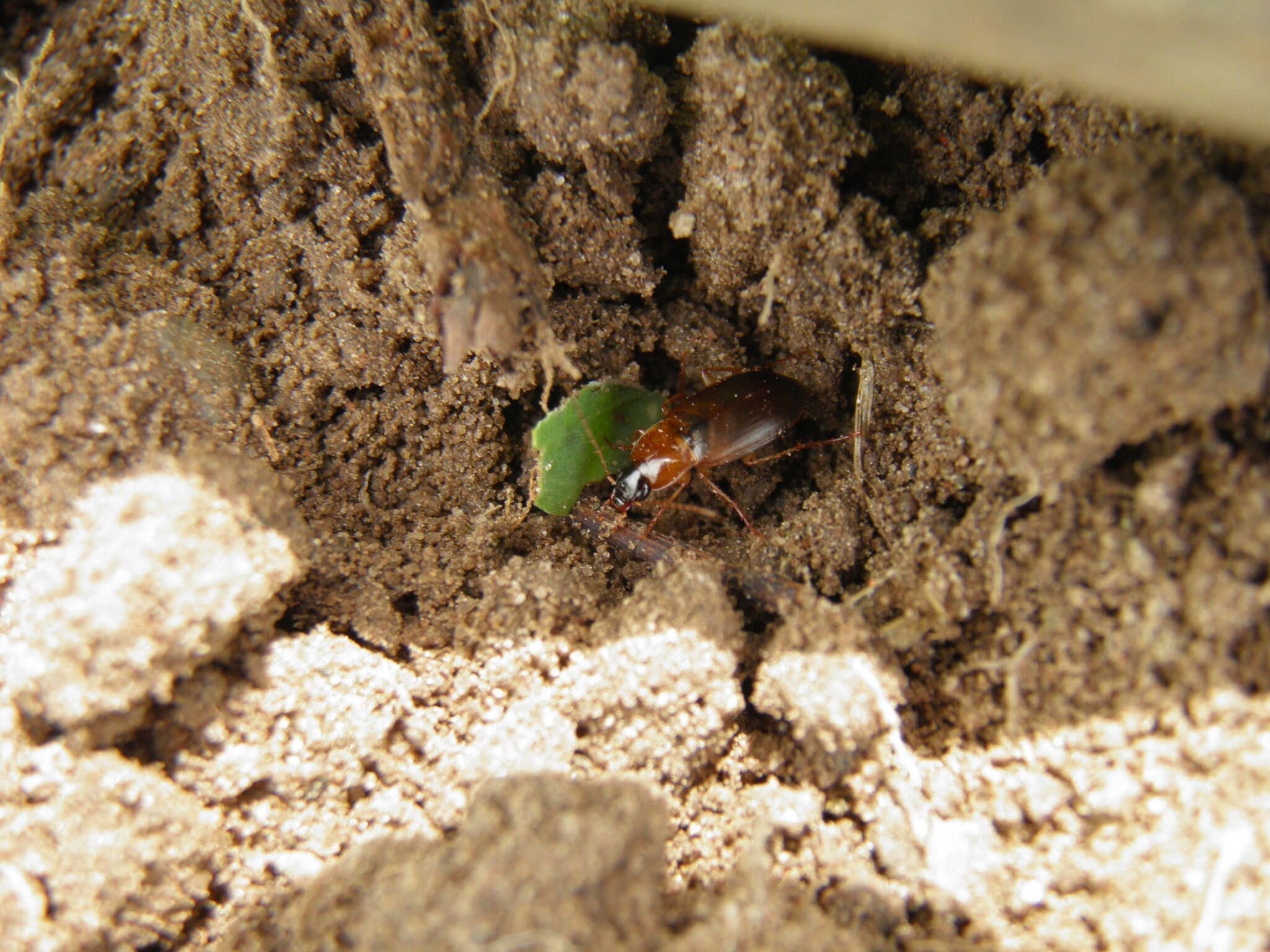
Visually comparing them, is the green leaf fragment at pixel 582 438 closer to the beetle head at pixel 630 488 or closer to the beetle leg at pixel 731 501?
the beetle head at pixel 630 488

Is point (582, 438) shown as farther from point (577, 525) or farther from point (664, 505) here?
point (664, 505)

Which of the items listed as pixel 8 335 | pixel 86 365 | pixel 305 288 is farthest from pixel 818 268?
pixel 8 335

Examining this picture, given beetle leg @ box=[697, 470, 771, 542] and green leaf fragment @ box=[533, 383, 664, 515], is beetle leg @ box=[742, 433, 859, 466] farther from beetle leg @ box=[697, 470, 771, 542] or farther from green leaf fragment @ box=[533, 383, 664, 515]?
green leaf fragment @ box=[533, 383, 664, 515]

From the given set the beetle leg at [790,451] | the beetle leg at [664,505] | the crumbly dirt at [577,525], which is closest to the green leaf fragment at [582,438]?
the crumbly dirt at [577,525]

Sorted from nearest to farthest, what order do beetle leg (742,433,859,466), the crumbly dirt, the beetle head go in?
the crumbly dirt, beetle leg (742,433,859,466), the beetle head

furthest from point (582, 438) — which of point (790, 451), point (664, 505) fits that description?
point (790, 451)

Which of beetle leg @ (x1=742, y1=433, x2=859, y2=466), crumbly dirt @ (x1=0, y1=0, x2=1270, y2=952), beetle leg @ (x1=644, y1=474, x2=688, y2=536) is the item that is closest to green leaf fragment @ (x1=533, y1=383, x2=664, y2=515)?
crumbly dirt @ (x1=0, y1=0, x2=1270, y2=952)

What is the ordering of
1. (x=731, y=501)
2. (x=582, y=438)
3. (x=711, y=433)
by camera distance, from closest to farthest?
(x=582, y=438) < (x=731, y=501) < (x=711, y=433)
